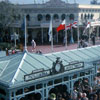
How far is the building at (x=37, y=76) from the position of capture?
9609 millimetres

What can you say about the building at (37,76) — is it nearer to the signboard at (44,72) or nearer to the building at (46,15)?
the signboard at (44,72)

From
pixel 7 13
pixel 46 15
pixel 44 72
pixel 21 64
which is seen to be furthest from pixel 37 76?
pixel 46 15

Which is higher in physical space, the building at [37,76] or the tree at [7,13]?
the tree at [7,13]

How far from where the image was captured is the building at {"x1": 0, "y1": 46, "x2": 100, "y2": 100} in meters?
9.61

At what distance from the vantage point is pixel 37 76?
1016 centimetres

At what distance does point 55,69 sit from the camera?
10859mm

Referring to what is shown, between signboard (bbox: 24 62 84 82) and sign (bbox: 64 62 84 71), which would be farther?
sign (bbox: 64 62 84 71)

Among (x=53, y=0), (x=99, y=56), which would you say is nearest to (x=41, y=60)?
(x=99, y=56)

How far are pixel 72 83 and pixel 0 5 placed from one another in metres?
20.5

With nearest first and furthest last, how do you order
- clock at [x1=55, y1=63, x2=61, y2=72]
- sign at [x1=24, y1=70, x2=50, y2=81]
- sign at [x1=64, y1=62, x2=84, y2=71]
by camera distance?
sign at [x1=24, y1=70, x2=50, y2=81], clock at [x1=55, y1=63, x2=61, y2=72], sign at [x1=64, y1=62, x2=84, y2=71]

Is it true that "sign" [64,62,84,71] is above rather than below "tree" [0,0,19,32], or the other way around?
below

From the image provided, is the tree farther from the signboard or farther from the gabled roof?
the signboard

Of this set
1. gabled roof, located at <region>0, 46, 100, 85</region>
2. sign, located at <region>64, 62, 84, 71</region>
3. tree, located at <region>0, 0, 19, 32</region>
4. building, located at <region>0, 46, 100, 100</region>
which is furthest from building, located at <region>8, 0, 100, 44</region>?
building, located at <region>0, 46, 100, 100</region>

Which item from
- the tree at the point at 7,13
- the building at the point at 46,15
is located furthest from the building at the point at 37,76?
the building at the point at 46,15
